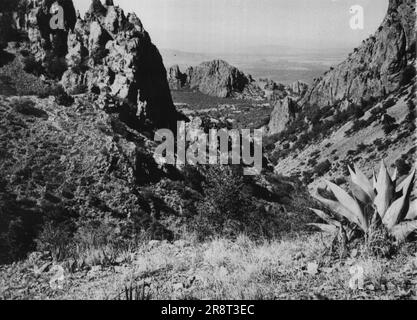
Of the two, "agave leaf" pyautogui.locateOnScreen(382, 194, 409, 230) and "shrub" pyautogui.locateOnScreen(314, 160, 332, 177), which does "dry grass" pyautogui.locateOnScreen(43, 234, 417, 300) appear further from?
"shrub" pyautogui.locateOnScreen(314, 160, 332, 177)

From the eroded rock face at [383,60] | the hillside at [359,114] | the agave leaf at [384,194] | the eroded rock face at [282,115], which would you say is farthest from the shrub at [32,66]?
Answer: the eroded rock face at [282,115]

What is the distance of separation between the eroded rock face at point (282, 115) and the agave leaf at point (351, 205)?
4579 inches

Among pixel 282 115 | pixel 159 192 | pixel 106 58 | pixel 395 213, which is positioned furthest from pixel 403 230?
pixel 282 115

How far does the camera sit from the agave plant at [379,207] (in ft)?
16.7

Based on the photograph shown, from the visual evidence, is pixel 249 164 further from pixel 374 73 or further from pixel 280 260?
pixel 374 73

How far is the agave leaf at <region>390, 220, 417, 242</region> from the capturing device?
5039 mm

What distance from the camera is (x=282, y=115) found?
12338 cm

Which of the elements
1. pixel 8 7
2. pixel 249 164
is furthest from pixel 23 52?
pixel 249 164

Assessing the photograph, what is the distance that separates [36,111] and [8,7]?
64.8 feet

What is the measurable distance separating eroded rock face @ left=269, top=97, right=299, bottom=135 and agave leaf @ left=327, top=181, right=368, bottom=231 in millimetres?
116300

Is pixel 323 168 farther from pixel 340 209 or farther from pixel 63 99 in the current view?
pixel 340 209

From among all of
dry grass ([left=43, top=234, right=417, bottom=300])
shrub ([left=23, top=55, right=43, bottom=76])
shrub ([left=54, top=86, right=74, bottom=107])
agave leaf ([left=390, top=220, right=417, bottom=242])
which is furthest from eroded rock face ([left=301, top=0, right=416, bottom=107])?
dry grass ([left=43, top=234, right=417, bottom=300])

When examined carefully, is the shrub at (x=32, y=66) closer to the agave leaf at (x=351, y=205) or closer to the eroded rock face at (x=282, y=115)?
the agave leaf at (x=351, y=205)

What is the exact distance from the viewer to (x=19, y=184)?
28422 millimetres
